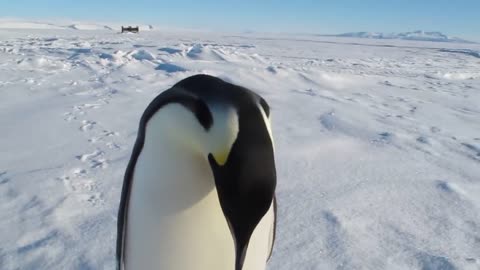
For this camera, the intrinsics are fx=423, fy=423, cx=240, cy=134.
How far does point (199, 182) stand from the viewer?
89 centimetres

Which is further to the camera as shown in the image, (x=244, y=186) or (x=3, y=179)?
(x=3, y=179)

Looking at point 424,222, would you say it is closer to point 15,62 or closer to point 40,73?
point 40,73

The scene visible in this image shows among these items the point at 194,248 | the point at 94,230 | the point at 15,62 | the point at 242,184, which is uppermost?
the point at 242,184

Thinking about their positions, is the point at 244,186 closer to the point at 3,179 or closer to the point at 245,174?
the point at 245,174

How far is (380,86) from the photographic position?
6.57 meters

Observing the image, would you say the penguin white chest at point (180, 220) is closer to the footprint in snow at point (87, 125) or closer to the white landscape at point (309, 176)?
the white landscape at point (309, 176)

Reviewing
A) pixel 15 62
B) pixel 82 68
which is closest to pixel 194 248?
pixel 82 68

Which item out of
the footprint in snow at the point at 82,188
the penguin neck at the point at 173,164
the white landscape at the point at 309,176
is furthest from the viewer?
the footprint in snow at the point at 82,188

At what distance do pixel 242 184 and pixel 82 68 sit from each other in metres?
7.49

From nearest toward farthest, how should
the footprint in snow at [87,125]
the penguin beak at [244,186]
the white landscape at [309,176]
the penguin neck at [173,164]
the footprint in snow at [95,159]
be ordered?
the penguin beak at [244,186] < the penguin neck at [173,164] < the white landscape at [309,176] < the footprint in snow at [95,159] < the footprint in snow at [87,125]

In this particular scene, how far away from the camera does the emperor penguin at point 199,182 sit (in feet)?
2.22

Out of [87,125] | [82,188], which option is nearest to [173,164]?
[82,188]

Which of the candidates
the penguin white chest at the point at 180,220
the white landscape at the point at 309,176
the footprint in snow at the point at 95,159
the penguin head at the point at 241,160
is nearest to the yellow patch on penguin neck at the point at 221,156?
the penguin head at the point at 241,160

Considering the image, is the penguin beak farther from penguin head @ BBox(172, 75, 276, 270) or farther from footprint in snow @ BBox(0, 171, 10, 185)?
footprint in snow @ BBox(0, 171, 10, 185)
